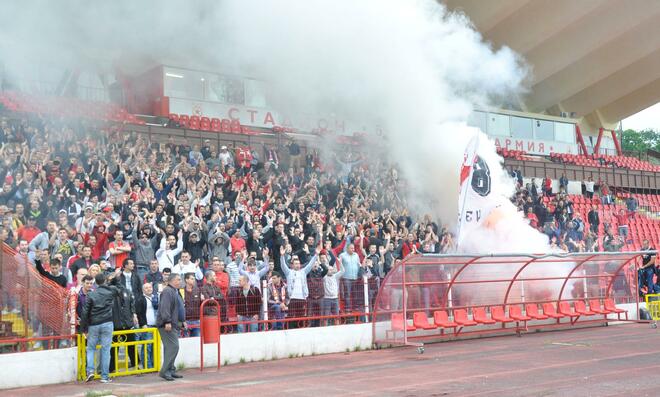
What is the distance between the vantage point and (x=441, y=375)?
9.97m

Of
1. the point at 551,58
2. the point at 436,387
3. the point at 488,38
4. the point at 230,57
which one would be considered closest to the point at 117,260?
the point at 436,387

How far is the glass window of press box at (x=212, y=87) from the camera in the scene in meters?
25.4

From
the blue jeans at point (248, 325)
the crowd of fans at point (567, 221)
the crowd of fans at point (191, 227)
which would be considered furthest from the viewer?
the crowd of fans at point (567, 221)

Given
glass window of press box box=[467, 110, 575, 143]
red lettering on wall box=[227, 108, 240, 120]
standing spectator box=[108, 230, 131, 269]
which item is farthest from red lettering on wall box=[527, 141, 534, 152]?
standing spectator box=[108, 230, 131, 269]

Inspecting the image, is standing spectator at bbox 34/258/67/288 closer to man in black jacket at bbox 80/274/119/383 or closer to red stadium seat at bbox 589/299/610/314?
man in black jacket at bbox 80/274/119/383

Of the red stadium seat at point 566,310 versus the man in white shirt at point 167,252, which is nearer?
the man in white shirt at point 167,252

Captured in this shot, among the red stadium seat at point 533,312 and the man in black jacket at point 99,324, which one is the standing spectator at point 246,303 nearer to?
the man in black jacket at point 99,324

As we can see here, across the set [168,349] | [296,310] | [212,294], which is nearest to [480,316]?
[296,310]

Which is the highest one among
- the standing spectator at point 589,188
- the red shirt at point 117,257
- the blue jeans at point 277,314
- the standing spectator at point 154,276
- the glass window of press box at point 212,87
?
the glass window of press box at point 212,87

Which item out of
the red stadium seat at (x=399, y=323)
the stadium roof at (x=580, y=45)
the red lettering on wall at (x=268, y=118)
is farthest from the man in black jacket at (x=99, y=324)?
the stadium roof at (x=580, y=45)

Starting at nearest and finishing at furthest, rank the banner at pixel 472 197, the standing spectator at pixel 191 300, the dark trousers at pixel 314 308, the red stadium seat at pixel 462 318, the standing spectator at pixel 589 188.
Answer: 1. the standing spectator at pixel 191 300
2. the dark trousers at pixel 314 308
3. the red stadium seat at pixel 462 318
4. the banner at pixel 472 197
5. the standing spectator at pixel 589 188

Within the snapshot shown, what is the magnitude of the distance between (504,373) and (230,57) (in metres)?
17.1

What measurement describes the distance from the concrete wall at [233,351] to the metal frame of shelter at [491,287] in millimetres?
777

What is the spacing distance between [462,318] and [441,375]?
435cm
